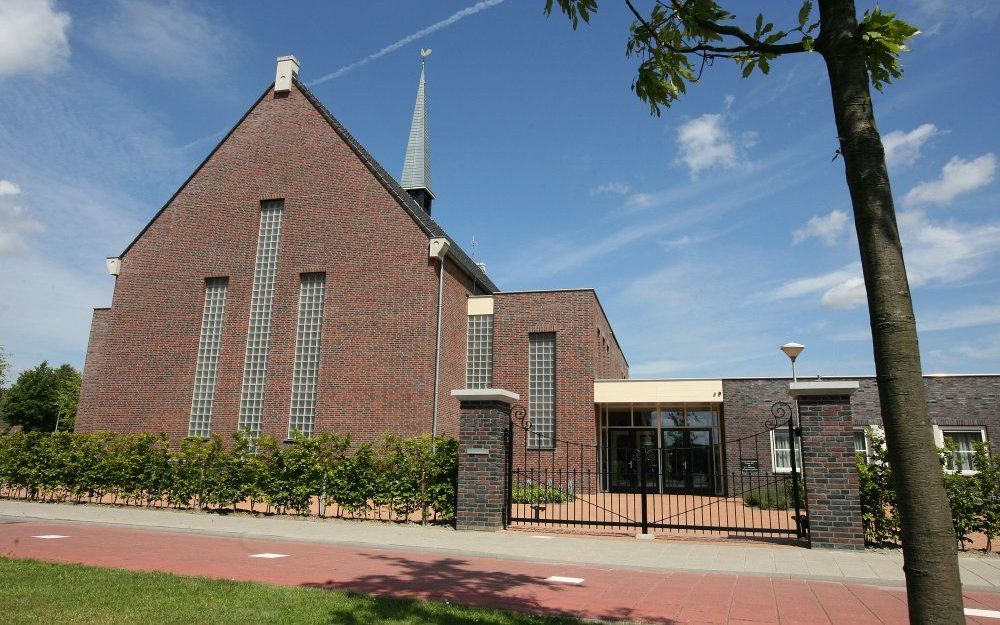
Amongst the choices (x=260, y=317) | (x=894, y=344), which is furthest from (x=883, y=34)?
(x=260, y=317)

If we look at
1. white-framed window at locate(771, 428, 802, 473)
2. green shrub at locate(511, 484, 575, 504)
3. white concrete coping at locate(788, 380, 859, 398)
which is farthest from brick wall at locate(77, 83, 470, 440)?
white concrete coping at locate(788, 380, 859, 398)

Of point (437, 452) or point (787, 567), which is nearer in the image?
point (787, 567)

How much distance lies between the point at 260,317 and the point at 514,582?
60.0 ft

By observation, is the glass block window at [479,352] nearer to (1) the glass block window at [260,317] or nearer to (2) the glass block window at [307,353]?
(2) the glass block window at [307,353]

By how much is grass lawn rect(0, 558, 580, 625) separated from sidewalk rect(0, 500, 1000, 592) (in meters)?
3.58

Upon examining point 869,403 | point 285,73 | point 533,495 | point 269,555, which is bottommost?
point 269,555

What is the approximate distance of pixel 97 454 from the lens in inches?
656

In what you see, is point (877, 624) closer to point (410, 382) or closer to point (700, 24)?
point (700, 24)

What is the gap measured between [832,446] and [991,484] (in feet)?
8.17

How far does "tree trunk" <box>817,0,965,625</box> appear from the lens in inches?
97.5

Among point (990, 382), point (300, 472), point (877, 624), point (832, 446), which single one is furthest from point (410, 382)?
point (990, 382)

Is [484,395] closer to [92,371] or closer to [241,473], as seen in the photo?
[241,473]

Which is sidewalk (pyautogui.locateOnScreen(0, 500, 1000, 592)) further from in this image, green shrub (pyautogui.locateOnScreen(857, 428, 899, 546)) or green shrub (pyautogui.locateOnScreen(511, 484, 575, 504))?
green shrub (pyautogui.locateOnScreen(511, 484, 575, 504))

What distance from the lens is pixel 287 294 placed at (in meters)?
22.8
